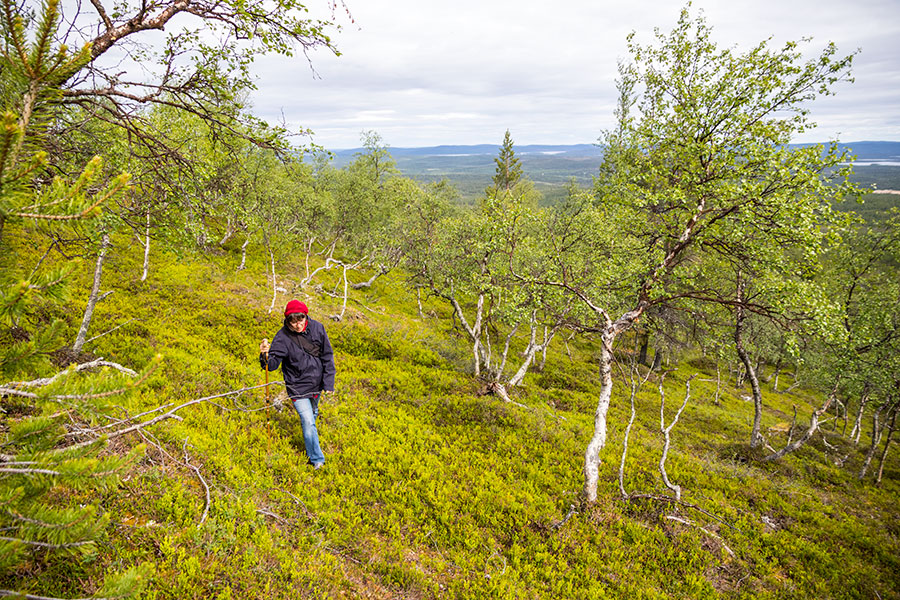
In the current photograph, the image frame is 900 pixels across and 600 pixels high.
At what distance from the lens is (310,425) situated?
8.24 m

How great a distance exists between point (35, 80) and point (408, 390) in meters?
13.4

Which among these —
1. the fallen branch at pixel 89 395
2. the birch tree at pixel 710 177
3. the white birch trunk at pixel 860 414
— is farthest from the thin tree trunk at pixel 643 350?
the fallen branch at pixel 89 395

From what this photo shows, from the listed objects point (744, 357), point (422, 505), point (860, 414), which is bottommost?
point (860, 414)

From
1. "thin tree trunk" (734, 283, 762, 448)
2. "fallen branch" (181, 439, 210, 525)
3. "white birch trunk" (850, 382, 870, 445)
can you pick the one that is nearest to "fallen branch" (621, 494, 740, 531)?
"thin tree trunk" (734, 283, 762, 448)

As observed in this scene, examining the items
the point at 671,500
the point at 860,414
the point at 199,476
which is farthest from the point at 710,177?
the point at 860,414

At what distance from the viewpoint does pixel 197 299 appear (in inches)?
717

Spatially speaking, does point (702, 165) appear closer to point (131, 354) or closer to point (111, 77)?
point (111, 77)

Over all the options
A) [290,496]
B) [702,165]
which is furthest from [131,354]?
[702,165]

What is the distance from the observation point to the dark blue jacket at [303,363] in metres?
7.88

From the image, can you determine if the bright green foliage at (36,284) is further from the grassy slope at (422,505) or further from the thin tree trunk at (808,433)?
the thin tree trunk at (808,433)

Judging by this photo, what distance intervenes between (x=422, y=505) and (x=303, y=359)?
179 inches

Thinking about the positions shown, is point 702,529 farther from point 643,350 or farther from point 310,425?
point 643,350

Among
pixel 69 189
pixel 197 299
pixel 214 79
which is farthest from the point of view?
pixel 197 299

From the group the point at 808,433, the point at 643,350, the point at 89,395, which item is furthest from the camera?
the point at 643,350
